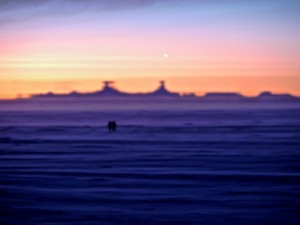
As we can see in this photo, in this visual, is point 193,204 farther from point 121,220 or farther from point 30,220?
point 30,220

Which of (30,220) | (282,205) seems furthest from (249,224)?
(30,220)

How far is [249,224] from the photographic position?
12289mm

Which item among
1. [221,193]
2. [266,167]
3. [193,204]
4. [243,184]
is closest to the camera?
[193,204]

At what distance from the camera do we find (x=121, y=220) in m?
12.7

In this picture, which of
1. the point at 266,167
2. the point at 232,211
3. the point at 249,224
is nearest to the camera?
the point at 249,224

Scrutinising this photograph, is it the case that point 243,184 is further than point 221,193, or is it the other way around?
point 243,184

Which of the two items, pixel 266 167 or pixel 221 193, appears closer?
pixel 221 193

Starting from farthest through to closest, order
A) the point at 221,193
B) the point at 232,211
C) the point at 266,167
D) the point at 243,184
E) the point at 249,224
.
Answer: the point at 266,167 < the point at 243,184 < the point at 221,193 < the point at 232,211 < the point at 249,224

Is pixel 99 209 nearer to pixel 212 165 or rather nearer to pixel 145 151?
pixel 212 165

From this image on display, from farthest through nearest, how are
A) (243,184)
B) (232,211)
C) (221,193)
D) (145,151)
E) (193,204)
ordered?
1. (145,151)
2. (243,184)
3. (221,193)
4. (193,204)
5. (232,211)

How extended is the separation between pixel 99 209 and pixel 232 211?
3.04m

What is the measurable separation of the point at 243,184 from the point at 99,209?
5398 mm

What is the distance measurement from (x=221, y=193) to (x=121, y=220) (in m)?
4.18

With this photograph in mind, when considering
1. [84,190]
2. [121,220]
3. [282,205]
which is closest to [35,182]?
[84,190]
